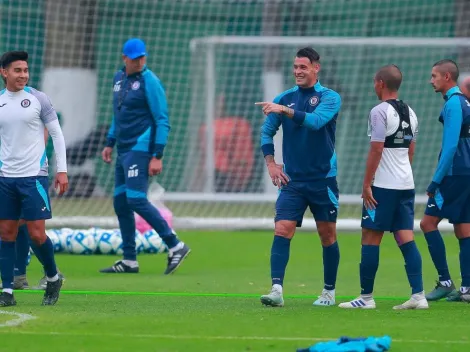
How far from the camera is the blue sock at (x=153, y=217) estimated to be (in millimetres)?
12047

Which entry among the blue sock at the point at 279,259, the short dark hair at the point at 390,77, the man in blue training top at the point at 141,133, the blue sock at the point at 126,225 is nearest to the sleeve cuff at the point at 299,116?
the short dark hair at the point at 390,77

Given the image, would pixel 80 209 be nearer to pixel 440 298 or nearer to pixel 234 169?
pixel 234 169

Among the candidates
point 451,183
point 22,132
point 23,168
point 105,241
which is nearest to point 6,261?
point 23,168

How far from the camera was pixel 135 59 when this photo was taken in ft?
39.3

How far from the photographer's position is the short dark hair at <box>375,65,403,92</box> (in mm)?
9125

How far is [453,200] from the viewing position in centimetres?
1005

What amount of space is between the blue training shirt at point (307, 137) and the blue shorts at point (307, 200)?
6cm

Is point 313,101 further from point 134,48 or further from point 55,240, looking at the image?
point 55,240

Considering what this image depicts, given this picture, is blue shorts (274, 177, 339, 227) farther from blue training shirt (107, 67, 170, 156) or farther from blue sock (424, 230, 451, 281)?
blue training shirt (107, 67, 170, 156)

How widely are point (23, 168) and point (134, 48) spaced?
10.2 feet

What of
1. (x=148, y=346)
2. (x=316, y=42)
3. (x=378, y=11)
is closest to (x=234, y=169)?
(x=316, y=42)

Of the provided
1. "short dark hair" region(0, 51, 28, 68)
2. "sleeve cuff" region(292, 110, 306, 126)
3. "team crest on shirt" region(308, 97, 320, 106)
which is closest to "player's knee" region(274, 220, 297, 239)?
"sleeve cuff" region(292, 110, 306, 126)

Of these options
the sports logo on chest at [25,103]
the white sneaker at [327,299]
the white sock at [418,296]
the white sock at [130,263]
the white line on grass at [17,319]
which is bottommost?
the white sock at [130,263]

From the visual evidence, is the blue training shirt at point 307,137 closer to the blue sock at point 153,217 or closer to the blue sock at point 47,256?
the blue sock at point 47,256
